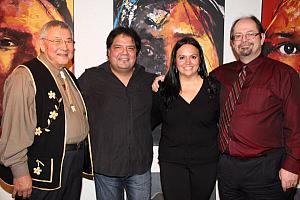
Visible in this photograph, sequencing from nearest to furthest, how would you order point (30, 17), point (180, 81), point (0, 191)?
point (180, 81), point (30, 17), point (0, 191)

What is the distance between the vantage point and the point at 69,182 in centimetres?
201

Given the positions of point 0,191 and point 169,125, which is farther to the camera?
point 0,191

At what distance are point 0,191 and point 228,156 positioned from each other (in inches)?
87.2

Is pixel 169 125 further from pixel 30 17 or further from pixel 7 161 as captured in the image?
pixel 30 17

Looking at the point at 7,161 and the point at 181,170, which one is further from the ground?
the point at 7,161

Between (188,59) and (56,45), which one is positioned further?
(188,59)

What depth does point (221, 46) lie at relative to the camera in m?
2.89

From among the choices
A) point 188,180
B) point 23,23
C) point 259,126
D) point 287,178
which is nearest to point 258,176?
point 287,178

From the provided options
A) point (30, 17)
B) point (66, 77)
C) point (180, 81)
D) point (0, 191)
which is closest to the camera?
point (66, 77)

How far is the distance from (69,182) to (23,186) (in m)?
0.30

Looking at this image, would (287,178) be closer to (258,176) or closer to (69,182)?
(258,176)

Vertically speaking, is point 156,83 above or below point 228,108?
above

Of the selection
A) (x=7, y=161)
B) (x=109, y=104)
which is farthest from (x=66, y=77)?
(x=7, y=161)

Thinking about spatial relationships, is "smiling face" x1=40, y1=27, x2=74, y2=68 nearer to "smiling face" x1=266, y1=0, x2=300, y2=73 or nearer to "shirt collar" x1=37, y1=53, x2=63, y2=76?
"shirt collar" x1=37, y1=53, x2=63, y2=76
